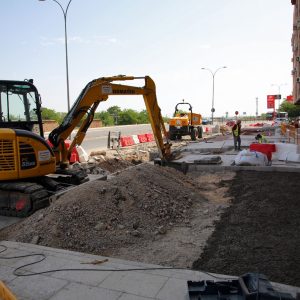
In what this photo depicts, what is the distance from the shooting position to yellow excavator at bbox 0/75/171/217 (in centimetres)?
808

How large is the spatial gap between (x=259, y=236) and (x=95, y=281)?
3.15m

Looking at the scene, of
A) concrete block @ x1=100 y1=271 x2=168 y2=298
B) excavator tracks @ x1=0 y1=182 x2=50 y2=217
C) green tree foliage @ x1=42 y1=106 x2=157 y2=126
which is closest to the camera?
concrete block @ x1=100 y1=271 x2=168 y2=298

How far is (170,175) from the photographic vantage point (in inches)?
447

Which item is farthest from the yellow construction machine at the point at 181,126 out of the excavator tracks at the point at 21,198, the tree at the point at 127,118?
the tree at the point at 127,118

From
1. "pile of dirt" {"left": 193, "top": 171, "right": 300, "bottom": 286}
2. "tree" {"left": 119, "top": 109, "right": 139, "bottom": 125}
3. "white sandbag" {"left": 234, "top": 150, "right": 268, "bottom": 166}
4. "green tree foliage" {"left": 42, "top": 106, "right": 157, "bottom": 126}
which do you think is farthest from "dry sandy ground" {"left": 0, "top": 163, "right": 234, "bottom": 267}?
"tree" {"left": 119, "top": 109, "right": 139, "bottom": 125}

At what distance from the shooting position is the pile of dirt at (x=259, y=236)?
5125mm

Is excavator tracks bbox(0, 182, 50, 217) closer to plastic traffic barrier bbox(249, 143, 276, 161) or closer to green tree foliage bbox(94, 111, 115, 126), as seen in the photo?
plastic traffic barrier bbox(249, 143, 276, 161)

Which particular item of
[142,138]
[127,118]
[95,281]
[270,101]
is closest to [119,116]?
[127,118]

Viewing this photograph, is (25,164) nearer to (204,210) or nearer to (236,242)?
(204,210)

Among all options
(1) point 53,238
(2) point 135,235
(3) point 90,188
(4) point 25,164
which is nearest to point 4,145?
(4) point 25,164

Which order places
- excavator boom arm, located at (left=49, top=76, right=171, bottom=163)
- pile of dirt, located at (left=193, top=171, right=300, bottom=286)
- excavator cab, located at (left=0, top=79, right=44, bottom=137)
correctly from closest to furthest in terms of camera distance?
pile of dirt, located at (left=193, top=171, right=300, bottom=286), excavator cab, located at (left=0, top=79, right=44, bottom=137), excavator boom arm, located at (left=49, top=76, right=171, bottom=163)

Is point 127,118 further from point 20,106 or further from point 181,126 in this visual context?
point 20,106

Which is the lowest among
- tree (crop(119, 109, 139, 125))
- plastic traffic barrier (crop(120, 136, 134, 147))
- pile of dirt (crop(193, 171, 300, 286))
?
pile of dirt (crop(193, 171, 300, 286))

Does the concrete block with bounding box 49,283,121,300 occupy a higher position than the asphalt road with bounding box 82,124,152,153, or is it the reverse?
the asphalt road with bounding box 82,124,152,153
